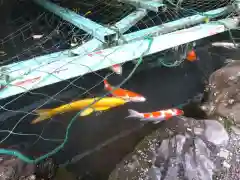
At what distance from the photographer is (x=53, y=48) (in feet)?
14.4

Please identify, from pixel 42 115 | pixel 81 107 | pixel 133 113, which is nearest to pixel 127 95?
pixel 133 113

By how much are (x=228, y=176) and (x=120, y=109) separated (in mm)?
1643

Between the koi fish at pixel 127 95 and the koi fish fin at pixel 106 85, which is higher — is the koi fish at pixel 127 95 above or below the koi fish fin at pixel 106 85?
below

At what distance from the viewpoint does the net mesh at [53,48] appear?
133 inches

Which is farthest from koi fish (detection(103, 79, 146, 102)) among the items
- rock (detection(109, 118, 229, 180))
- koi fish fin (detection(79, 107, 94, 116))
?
rock (detection(109, 118, 229, 180))

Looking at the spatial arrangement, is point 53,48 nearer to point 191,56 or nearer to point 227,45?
point 191,56

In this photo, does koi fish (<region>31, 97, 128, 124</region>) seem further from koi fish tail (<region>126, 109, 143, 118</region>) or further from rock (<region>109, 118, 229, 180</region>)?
rock (<region>109, 118, 229, 180</region>)

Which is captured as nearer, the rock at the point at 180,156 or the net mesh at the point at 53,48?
the rock at the point at 180,156

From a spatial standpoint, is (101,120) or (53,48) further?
(53,48)

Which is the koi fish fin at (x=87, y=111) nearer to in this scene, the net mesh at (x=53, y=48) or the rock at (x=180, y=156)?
the net mesh at (x=53, y=48)

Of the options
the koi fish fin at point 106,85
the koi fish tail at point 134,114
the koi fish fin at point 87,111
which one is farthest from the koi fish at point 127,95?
the koi fish fin at point 87,111

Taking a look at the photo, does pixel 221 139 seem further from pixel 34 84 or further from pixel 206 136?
pixel 34 84

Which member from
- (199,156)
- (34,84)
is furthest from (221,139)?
(34,84)

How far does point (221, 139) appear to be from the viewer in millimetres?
2566
